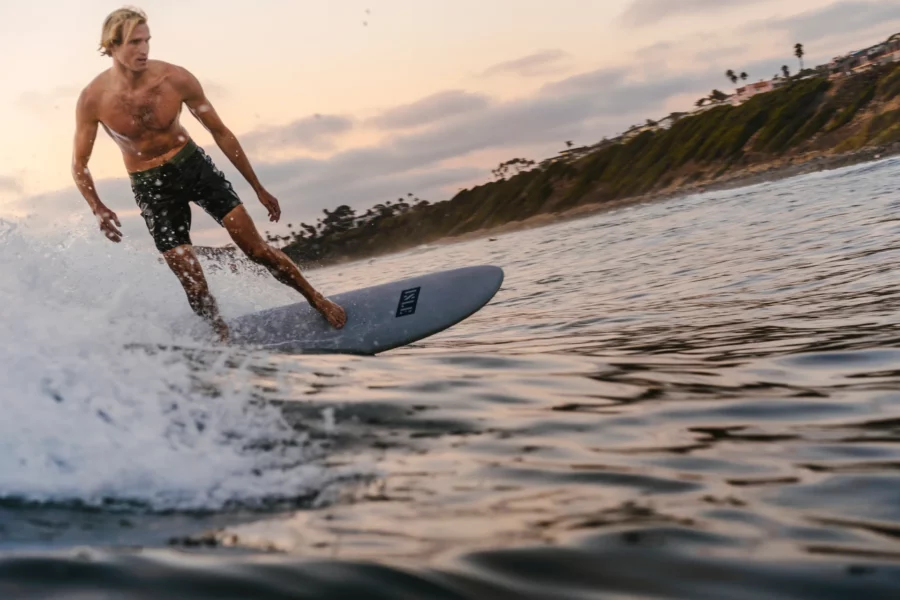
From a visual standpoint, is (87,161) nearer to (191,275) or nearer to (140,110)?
(140,110)

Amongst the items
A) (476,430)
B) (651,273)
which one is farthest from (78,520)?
(651,273)

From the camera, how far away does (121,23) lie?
5.65m

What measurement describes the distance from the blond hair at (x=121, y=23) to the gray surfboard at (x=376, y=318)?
Result: 229cm

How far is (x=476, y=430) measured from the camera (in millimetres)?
3529

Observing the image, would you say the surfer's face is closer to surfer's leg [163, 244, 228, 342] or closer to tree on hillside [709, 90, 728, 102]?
surfer's leg [163, 244, 228, 342]

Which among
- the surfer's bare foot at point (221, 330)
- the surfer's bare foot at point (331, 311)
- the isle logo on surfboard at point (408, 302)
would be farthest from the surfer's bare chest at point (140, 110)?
the isle logo on surfboard at point (408, 302)

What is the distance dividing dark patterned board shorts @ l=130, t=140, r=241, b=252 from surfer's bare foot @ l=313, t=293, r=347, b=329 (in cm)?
93

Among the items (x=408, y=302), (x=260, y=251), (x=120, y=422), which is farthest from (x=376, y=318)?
(x=120, y=422)

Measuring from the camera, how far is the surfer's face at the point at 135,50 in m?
5.70

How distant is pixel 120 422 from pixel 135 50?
3220 mm

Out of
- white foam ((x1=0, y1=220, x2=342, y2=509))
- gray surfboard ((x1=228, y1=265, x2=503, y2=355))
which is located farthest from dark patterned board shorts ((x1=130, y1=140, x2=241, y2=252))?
white foam ((x1=0, y1=220, x2=342, y2=509))

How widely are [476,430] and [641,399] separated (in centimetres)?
88

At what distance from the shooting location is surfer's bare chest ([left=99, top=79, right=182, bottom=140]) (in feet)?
19.8

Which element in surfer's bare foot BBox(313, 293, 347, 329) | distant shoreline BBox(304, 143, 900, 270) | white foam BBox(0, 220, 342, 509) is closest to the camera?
white foam BBox(0, 220, 342, 509)
